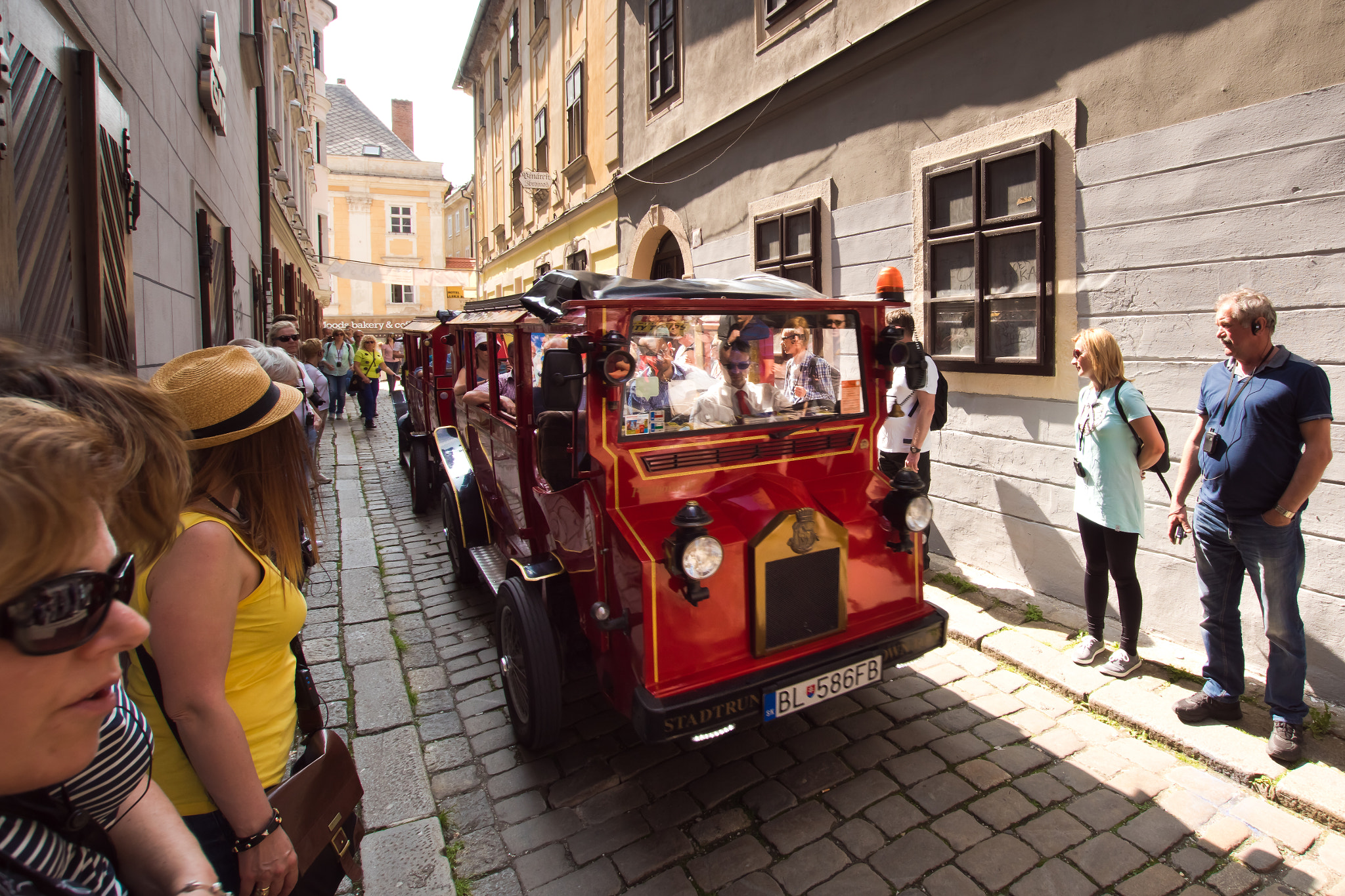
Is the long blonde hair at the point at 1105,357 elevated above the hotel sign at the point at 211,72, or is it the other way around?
the hotel sign at the point at 211,72

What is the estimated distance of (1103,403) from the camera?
4.07 metres

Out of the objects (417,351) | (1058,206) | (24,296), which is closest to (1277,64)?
(1058,206)

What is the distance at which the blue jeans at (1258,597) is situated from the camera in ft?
11.0

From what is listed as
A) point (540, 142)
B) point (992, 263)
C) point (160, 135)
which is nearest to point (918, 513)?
point (992, 263)

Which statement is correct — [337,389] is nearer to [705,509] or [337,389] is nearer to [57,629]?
[705,509]

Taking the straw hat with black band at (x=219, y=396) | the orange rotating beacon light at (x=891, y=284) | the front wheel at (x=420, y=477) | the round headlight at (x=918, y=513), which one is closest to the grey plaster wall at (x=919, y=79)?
the orange rotating beacon light at (x=891, y=284)

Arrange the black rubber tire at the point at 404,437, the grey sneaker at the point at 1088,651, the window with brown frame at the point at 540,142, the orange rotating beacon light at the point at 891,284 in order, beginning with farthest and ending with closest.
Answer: the window with brown frame at the point at 540,142 → the black rubber tire at the point at 404,437 → the orange rotating beacon light at the point at 891,284 → the grey sneaker at the point at 1088,651

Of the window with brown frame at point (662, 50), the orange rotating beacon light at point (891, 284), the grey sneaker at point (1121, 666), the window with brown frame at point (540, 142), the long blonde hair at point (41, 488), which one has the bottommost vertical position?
the grey sneaker at point (1121, 666)

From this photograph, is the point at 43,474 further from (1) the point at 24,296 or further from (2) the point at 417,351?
(2) the point at 417,351

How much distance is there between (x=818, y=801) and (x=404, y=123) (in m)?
50.5

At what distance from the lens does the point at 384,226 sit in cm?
4053

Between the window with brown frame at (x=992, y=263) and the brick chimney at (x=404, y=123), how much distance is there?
4666 cm

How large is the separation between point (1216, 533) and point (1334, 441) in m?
0.76

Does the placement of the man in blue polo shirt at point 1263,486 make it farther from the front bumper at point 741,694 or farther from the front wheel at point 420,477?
the front wheel at point 420,477
